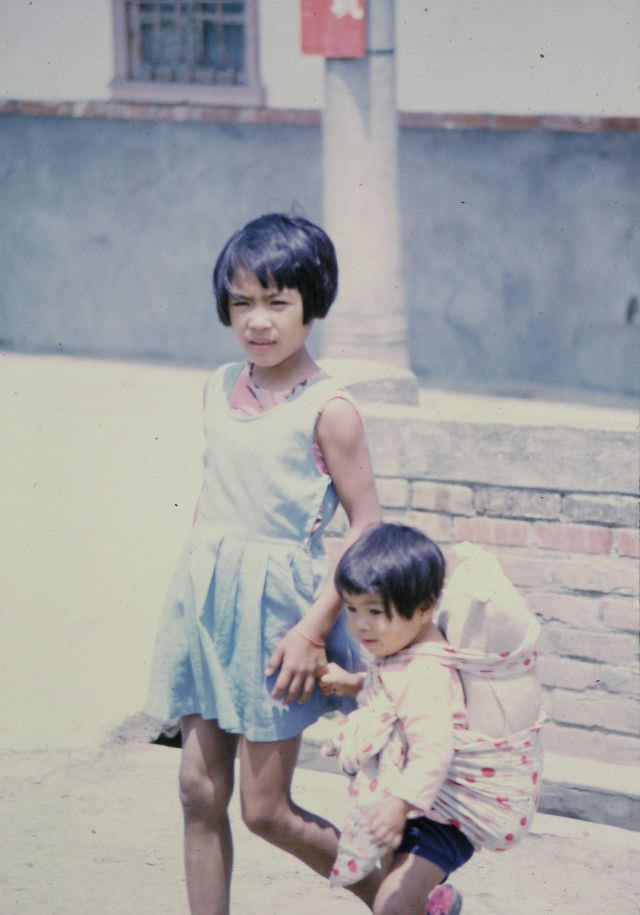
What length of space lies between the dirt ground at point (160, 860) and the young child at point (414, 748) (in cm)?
87

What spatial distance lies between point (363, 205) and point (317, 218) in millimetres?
2269

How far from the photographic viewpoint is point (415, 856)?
3.00 meters

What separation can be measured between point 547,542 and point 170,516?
2.77 meters

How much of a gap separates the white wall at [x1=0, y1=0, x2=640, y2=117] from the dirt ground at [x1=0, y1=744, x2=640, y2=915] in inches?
259

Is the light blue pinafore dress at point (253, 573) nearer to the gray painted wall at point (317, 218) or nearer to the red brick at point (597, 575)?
the red brick at point (597, 575)

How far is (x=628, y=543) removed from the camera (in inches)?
191

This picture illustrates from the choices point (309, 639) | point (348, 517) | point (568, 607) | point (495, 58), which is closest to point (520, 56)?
point (495, 58)

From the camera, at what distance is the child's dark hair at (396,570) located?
289 cm

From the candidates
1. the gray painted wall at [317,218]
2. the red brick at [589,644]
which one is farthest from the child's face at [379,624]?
the gray painted wall at [317,218]

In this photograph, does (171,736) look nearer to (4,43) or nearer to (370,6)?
(370,6)

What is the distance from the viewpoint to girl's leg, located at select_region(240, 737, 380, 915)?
320cm

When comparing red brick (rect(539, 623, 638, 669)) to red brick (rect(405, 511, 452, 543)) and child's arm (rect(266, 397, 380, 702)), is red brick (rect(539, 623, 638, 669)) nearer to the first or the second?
red brick (rect(405, 511, 452, 543))

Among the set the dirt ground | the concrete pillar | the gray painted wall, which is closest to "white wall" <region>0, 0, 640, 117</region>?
the gray painted wall

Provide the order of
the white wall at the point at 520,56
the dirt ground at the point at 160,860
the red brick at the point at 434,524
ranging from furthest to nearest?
the white wall at the point at 520,56 → the red brick at the point at 434,524 → the dirt ground at the point at 160,860
